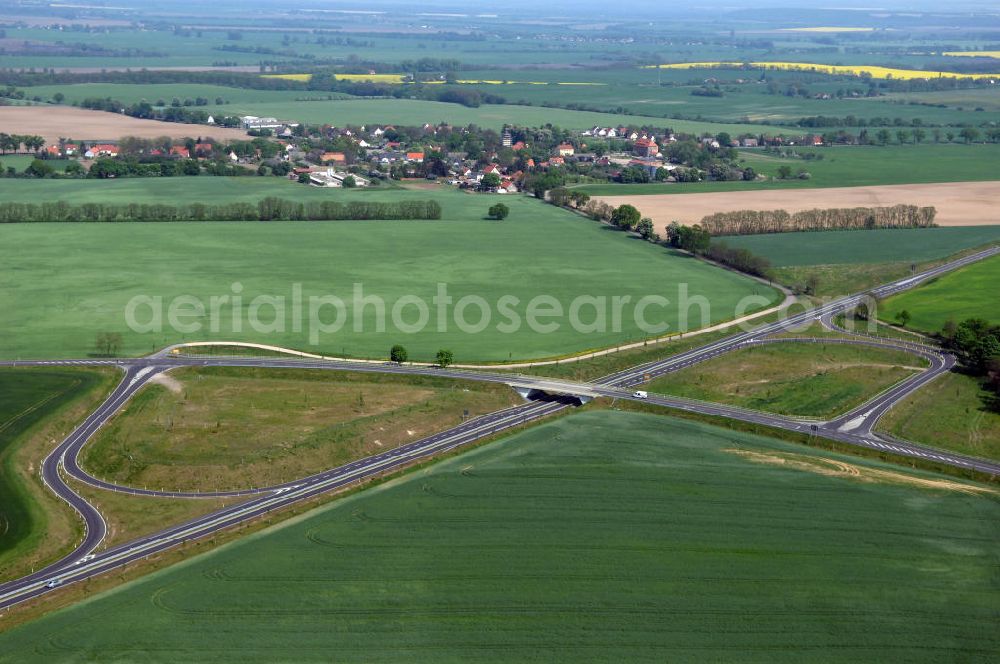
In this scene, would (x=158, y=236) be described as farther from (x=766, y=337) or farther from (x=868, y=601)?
(x=868, y=601)

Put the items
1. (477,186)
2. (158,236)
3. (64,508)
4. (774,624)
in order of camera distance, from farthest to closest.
Answer: (477,186) → (158,236) → (64,508) → (774,624)

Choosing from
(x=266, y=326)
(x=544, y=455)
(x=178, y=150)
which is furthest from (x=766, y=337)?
(x=178, y=150)

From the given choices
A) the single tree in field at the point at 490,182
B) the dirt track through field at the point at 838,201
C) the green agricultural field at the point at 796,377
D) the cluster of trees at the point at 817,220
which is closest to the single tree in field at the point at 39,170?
the single tree in field at the point at 490,182

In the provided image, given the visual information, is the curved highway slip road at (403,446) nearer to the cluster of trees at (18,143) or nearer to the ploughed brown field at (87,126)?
the cluster of trees at (18,143)

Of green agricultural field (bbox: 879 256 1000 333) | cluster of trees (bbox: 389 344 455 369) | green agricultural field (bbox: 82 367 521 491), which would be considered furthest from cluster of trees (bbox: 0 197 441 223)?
green agricultural field (bbox: 879 256 1000 333)

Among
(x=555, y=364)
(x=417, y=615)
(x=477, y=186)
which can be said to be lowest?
(x=417, y=615)

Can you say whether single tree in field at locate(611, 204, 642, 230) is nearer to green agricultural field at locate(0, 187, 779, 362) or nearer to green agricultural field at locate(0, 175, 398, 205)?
green agricultural field at locate(0, 187, 779, 362)

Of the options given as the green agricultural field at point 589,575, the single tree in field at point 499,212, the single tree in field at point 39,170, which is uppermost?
the single tree in field at point 39,170
